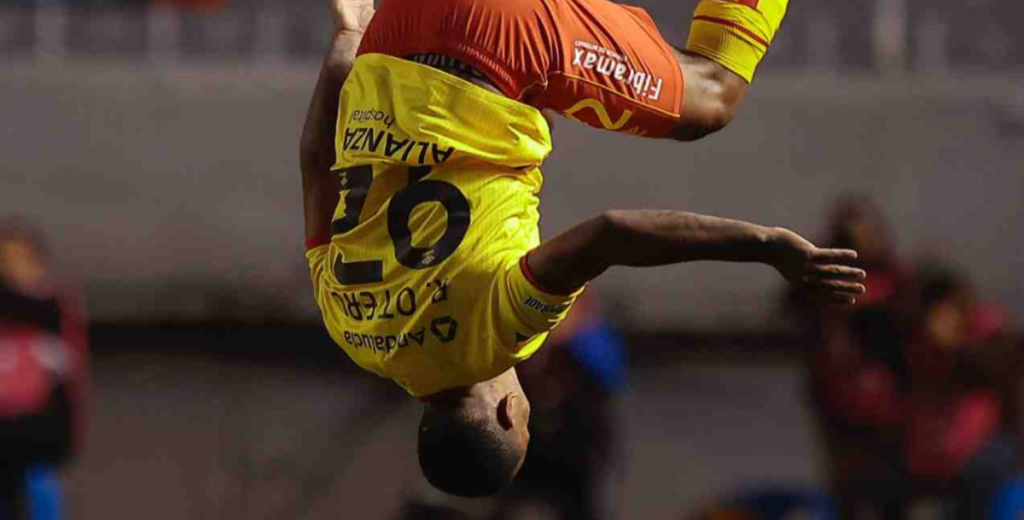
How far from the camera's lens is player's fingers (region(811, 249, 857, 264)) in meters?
5.16

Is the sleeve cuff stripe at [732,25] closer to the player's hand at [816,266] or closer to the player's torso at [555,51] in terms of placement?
the player's torso at [555,51]

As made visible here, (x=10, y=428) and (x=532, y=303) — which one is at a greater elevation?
(x=532, y=303)

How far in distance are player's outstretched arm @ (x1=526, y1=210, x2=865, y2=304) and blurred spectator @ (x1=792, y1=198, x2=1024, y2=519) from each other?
3.92 metres

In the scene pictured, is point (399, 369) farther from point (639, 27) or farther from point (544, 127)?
point (639, 27)

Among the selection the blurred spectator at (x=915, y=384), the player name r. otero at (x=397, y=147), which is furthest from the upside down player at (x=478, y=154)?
the blurred spectator at (x=915, y=384)

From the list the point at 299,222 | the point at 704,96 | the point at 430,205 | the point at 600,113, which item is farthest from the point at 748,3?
the point at 299,222

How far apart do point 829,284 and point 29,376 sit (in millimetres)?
5024

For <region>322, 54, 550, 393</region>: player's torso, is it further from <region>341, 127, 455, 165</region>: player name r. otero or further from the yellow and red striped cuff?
the yellow and red striped cuff

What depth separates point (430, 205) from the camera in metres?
5.52

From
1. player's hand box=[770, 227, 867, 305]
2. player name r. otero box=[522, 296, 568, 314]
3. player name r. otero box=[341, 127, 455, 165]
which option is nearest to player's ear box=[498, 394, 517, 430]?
player name r. otero box=[522, 296, 568, 314]

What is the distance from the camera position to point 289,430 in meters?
10.5

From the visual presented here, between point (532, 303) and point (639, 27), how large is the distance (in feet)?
2.95

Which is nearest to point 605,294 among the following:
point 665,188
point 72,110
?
point 665,188

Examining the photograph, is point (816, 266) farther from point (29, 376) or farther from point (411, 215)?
point (29, 376)
